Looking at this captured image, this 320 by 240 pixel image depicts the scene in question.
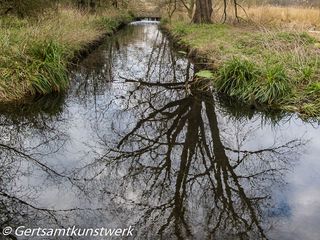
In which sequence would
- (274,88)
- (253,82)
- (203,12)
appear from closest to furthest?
1. (274,88)
2. (253,82)
3. (203,12)

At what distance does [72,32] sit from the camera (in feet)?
41.9

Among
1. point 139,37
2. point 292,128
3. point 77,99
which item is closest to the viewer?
point 292,128

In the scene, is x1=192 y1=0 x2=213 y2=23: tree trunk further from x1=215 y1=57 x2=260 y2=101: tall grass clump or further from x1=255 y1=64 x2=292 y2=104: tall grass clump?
x1=255 y1=64 x2=292 y2=104: tall grass clump

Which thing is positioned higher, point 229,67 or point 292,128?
point 229,67

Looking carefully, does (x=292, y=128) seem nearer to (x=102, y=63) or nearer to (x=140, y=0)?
(x=102, y=63)

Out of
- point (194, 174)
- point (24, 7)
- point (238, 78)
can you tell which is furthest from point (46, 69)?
point (24, 7)

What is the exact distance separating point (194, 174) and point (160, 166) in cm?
50

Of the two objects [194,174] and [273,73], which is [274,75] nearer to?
[273,73]

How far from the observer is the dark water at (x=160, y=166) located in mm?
3883

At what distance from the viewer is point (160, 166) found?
511cm

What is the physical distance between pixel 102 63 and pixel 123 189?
8.21m

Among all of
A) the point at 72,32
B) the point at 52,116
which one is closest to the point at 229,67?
the point at 52,116

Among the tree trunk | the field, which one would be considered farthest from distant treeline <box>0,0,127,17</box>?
the tree trunk

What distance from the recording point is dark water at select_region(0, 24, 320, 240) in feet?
12.7
